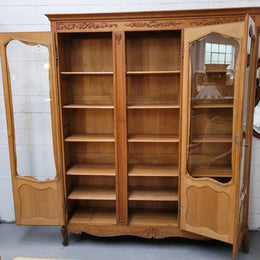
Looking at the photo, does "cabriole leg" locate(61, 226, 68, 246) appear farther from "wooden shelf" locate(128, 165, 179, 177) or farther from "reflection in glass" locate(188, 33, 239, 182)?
"reflection in glass" locate(188, 33, 239, 182)

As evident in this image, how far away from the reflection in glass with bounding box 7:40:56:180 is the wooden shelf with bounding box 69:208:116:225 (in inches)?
20.0

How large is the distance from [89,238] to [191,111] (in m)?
1.64

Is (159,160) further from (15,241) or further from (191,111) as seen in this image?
(15,241)

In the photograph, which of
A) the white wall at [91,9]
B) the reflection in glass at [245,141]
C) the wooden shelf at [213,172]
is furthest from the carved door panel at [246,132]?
the white wall at [91,9]

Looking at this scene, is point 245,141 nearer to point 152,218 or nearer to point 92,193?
point 152,218

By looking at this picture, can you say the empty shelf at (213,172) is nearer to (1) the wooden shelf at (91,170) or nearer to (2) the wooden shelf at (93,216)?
(1) the wooden shelf at (91,170)

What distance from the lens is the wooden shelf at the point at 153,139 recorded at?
2340 mm

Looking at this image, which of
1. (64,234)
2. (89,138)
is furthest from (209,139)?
(64,234)

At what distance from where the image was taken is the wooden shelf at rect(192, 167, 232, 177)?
2.12m

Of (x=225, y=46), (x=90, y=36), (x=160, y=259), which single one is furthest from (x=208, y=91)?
(x=160, y=259)

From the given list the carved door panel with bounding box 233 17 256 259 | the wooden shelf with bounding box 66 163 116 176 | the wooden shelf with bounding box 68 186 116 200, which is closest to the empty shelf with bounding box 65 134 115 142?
the wooden shelf with bounding box 66 163 116 176

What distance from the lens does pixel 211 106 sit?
2213 mm

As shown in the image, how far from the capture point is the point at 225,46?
201 cm

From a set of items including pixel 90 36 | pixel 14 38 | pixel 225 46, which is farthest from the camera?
pixel 90 36
